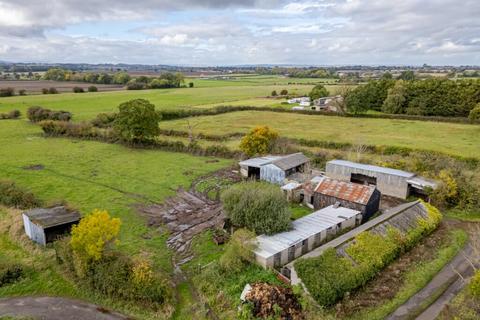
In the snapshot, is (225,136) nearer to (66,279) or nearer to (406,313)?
(66,279)

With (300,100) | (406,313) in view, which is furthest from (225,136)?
→ (300,100)

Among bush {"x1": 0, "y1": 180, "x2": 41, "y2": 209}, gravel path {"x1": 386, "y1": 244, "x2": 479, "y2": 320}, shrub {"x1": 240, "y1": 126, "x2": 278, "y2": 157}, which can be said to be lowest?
gravel path {"x1": 386, "y1": 244, "x2": 479, "y2": 320}

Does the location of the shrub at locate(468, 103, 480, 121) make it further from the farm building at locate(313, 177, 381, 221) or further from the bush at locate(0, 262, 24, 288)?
the bush at locate(0, 262, 24, 288)

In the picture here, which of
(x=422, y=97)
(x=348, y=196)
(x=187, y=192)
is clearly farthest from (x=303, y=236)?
(x=422, y=97)

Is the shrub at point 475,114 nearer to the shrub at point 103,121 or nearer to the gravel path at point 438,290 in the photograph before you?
the gravel path at point 438,290

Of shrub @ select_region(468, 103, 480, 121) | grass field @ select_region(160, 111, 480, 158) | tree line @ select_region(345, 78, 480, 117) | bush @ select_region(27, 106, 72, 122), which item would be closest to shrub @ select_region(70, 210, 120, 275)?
grass field @ select_region(160, 111, 480, 158)
